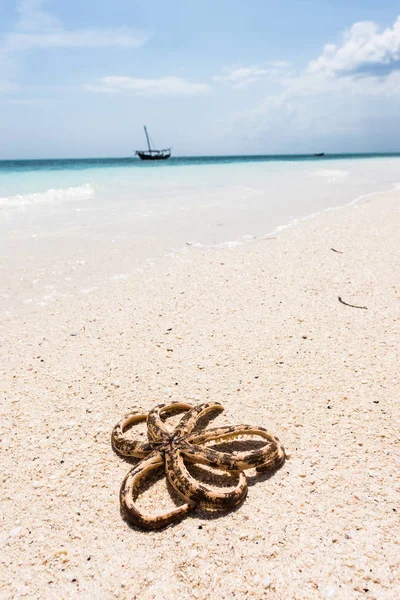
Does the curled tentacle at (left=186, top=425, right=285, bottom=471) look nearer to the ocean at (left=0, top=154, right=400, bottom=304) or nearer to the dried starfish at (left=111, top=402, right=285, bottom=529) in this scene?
the dried starfish at (left=111, top=402, right=285, bottom=529)

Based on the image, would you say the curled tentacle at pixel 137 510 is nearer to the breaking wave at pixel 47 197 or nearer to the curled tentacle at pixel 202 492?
the curled tentacle at pixel 202 492

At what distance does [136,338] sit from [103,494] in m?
2.01

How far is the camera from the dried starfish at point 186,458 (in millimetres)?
2230

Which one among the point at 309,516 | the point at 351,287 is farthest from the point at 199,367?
the point at 351,287

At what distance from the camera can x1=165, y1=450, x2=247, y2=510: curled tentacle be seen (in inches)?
87.8

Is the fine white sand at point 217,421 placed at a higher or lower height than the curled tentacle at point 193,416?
lower

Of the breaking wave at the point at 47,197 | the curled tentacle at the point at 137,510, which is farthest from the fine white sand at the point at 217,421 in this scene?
the breaking wave at the point at 47,197

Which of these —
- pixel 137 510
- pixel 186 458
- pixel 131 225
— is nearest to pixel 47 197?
pixel 131 225

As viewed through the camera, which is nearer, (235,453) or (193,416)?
(235,453)

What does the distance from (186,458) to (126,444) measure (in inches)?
16.7

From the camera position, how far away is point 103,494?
2.47 metres

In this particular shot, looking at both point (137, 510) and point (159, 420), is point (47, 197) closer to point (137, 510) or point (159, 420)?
point (159, 420)

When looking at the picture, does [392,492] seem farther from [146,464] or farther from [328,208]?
[328,208]

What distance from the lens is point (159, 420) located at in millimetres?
2795
